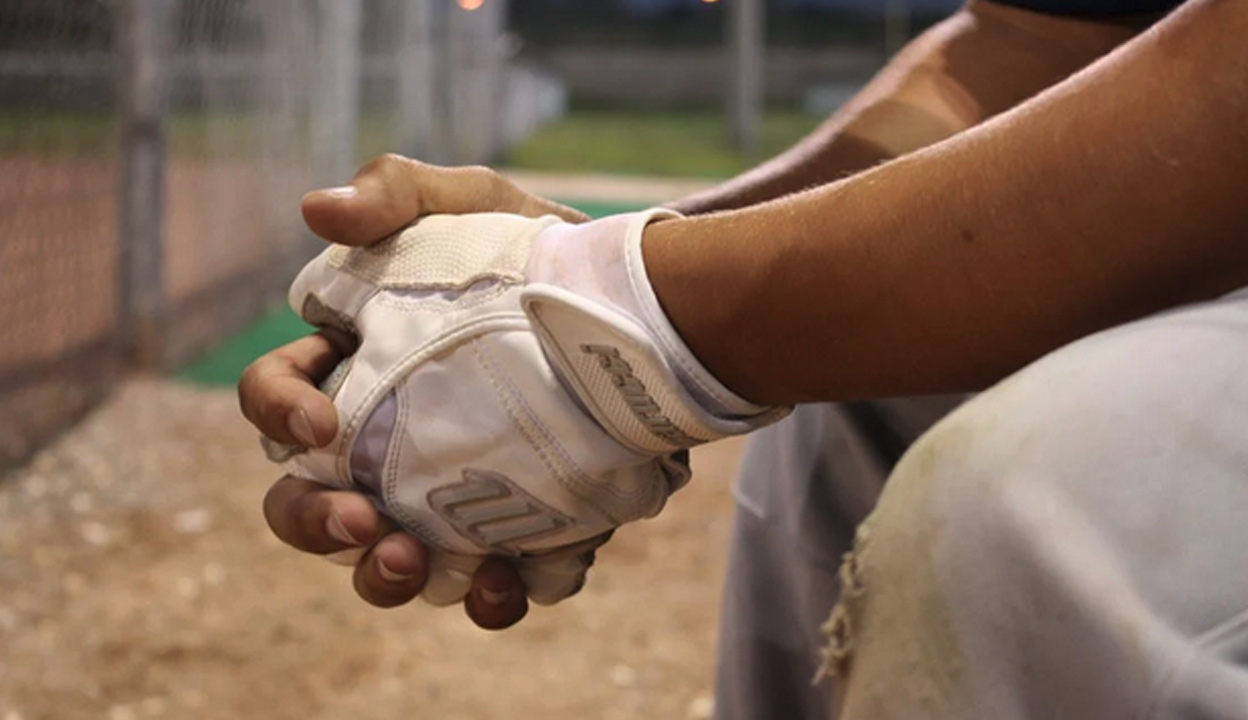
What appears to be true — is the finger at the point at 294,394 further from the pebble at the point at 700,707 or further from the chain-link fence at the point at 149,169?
the chain-link fence at the point at 149,169

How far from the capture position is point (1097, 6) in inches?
45.3

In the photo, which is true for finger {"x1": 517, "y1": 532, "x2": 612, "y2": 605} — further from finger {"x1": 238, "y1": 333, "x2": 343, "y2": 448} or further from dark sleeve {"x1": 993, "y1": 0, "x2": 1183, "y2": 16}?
dark sleeve {"x1": 993, "y1": 0, "x2": 1183, "y2": 16}

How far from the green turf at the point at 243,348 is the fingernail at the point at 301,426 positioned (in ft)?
6.35

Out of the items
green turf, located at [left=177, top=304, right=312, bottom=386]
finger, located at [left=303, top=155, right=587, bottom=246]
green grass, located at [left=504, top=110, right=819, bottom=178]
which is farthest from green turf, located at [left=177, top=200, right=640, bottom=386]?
green grass, located at [left=504, top=110, right=819, bottom=178]

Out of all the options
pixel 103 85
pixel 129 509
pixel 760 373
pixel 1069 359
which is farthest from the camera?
pixel 103 85

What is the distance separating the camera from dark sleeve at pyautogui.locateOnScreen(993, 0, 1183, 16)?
44.3 inches

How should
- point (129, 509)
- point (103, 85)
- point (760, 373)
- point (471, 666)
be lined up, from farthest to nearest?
point (103, 85)
point (129, 509)
point (471, 666)
point (760, 373)

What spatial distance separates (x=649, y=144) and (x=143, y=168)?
612 cm

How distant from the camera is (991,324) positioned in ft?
2.20

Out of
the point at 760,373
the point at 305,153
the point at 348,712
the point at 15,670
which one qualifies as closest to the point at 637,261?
the point at 760,373

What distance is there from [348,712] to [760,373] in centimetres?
92

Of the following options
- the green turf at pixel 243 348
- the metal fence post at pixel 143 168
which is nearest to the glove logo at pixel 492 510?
the green turf at pixel 243 348

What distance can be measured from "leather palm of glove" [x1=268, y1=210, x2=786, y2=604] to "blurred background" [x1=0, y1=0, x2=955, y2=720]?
2.53 feet

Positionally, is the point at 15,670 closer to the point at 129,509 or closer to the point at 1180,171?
the point at 129,509
